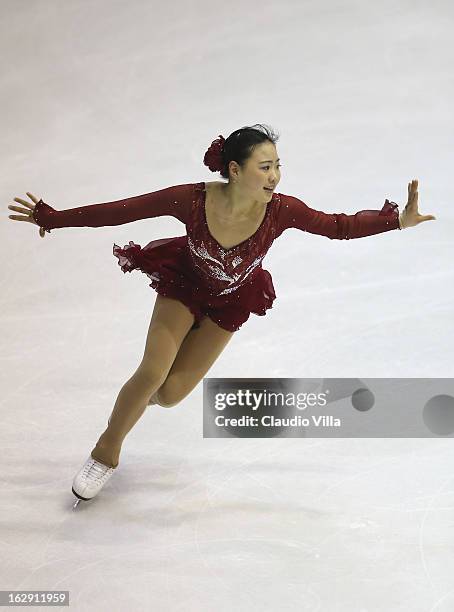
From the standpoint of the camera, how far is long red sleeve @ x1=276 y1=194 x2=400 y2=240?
137 inches

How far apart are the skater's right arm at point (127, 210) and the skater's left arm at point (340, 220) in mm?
331

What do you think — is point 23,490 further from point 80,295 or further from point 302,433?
point 80,295

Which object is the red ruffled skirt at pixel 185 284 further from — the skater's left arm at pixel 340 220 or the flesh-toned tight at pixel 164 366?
the skater's left arm at pixel 340 220

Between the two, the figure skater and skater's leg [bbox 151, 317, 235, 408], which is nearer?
the figure skater

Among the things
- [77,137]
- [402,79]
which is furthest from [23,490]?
[402,79]

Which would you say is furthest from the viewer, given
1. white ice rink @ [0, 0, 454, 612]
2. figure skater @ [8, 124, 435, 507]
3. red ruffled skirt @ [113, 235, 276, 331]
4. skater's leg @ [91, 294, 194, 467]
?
red ruffled skirt @ [113, 235, 276, 331]

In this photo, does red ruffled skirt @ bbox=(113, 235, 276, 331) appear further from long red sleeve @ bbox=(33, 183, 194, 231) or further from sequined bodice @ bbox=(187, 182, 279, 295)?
long red sleeve @ bbox=(33, 183, 194, 231)

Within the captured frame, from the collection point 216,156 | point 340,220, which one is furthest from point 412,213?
point 216,156

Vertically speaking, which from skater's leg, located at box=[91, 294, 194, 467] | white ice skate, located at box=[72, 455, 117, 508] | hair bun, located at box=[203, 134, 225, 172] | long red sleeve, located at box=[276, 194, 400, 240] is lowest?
white ice skate, located at box=[72, 455, 117, 508]

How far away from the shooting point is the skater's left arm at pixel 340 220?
3.49 meters

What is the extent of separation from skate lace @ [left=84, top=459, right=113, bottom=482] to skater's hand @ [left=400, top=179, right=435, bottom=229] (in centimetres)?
132

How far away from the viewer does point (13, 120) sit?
251 inches

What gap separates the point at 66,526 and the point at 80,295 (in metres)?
1.64

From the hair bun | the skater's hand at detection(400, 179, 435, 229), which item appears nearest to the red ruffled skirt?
the hair bun
